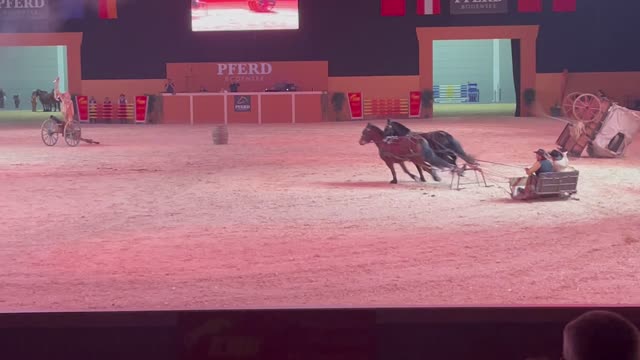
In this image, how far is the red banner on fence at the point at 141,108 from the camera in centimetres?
2964

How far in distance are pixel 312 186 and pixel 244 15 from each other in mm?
17553

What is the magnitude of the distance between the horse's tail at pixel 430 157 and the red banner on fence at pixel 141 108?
720 inches

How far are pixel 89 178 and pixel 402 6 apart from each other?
17.5m

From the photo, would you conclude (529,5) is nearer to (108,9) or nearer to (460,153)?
(108,9)

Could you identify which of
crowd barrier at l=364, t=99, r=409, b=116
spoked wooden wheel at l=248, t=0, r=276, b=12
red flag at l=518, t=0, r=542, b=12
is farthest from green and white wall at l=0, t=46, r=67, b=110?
red flag at l=518, t=0, r=542, b=12

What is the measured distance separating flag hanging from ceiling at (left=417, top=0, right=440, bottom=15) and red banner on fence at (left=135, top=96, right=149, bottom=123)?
898 cm

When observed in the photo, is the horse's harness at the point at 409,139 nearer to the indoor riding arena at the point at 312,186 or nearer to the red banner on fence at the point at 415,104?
the indoor riding arena at the point at 312,186

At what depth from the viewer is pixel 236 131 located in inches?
984

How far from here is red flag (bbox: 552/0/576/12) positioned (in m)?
29.8

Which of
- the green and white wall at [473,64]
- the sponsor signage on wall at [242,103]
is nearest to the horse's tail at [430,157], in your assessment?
the sponsor signage on wall at [242,103]

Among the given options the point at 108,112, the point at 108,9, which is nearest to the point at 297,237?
the point at 108,112

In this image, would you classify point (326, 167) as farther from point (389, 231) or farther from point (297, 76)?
point (297, 76)

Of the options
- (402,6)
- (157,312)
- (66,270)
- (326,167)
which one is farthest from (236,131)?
(157,312)

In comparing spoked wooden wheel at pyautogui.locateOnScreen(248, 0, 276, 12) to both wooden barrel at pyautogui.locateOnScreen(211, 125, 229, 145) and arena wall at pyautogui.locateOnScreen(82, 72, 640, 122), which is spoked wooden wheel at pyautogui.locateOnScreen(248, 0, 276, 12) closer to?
arena wall at pyautogui.locateOnScreen(82, 72, 640, 122)
